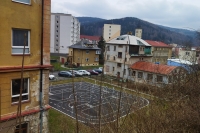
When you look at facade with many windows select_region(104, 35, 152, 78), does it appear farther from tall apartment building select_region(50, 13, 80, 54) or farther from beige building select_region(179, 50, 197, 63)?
tall apartment building select_region(50, 13, 80, 54)

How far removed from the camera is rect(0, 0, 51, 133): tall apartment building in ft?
22.4

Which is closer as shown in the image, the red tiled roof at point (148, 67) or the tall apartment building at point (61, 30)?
the red tiled roof at point (148, 67)

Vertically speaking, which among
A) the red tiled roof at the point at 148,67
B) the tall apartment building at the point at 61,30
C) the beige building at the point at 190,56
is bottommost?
the red tiled roof at the point at 148,67

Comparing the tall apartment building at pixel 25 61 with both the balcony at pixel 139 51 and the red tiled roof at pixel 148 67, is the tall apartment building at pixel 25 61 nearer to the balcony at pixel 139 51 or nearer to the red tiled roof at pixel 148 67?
the red tiled roof at pixel 148 67

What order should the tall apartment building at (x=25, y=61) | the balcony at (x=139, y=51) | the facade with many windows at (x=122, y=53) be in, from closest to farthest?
the tall apartment building at (x=25, y=61) → the balcony at (x=139, y=51) → the facade with many windows at (x=122, y=53)

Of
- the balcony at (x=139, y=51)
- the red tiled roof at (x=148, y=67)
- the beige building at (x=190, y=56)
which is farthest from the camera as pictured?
the balcony at (x=139, y=51)

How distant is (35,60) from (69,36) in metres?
50.0

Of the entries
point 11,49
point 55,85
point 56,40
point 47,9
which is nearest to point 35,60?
point 11,49

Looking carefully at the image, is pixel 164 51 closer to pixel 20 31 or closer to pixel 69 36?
pixel 69 36

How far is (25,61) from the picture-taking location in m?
7.54

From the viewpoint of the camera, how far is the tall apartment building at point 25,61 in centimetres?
682

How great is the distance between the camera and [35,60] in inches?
313

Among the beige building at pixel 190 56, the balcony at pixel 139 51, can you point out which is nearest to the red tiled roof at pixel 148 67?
the balcony at pixel 139 51

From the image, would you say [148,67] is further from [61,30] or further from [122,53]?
[61,30]
